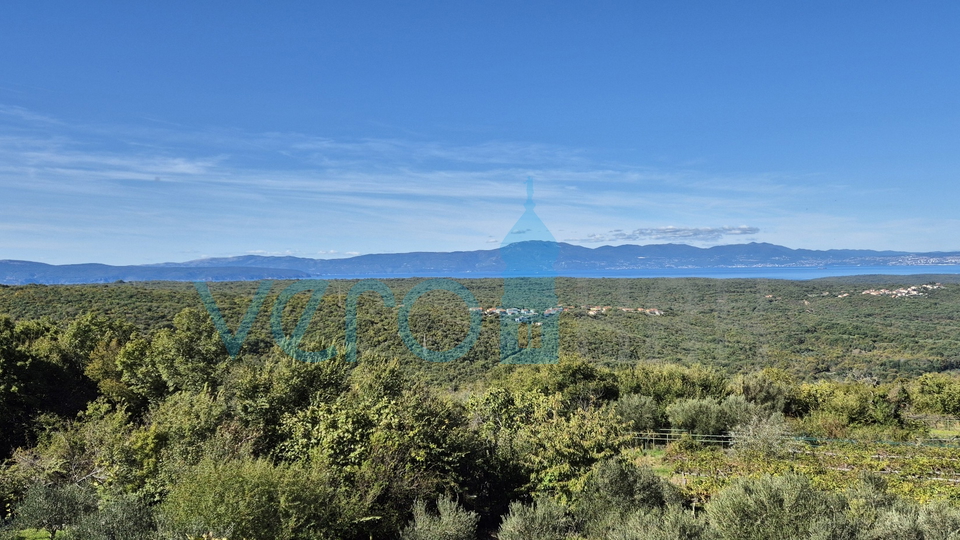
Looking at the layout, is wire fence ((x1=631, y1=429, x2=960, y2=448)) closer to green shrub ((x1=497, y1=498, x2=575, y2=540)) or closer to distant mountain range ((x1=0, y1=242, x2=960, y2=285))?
green shrub ((x1=497, y1=498, x2=575, y2=540))

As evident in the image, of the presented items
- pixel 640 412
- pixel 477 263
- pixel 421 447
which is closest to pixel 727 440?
pixel 640 412

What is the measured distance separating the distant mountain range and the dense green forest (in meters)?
53.9

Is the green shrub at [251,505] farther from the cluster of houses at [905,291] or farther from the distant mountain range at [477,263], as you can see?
the cluster of houses at [905,291]

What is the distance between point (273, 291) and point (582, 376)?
125 feet

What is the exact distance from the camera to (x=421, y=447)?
12.4 meters

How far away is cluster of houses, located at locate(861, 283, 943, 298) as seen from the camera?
66.4 m

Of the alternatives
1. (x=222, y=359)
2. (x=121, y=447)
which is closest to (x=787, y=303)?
(x=222, y=359)

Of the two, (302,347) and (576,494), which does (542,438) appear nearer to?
(576,494)

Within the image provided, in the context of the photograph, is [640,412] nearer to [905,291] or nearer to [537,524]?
[537,524]

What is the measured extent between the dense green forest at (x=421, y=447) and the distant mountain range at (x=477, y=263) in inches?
2123

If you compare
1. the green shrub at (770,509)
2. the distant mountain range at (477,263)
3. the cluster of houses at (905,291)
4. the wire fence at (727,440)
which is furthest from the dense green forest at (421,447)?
the distant mountain range at (477,263)

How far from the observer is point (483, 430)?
1702 centimetres

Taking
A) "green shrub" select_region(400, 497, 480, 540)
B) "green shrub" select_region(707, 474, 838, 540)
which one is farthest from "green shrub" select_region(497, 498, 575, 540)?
"green shrub" select_region(707, 474, 838, 540)

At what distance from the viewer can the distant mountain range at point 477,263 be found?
300ft
